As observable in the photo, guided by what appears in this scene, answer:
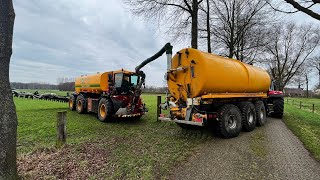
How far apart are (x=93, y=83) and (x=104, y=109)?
212 centimetres

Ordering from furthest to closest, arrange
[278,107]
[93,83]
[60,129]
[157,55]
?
1. [278,107]
2. [93,83]
3. [157,55]
4. [60,129]

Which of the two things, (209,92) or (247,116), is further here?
(247,116)

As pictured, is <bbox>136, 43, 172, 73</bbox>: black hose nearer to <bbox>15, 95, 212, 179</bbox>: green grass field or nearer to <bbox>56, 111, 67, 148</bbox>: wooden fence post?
<bbox>15, 95, 212, 179</bbox>: green grass field

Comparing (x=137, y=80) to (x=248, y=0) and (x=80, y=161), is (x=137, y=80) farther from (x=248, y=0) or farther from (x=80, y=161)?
(x=248, y=0)

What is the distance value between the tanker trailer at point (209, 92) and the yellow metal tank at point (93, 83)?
479 cm

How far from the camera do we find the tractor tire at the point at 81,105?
15809 millimetres

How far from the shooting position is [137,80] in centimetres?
1324

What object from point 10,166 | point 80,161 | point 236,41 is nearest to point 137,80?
point 80,161

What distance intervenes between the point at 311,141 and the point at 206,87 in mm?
3897

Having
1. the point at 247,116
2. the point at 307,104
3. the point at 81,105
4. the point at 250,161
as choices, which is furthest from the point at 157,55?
the point at 307,104

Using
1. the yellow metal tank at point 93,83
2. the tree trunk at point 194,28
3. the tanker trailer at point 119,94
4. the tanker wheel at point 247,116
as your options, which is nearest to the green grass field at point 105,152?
the tanker wheel at point 247,116

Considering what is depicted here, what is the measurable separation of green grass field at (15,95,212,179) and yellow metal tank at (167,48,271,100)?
1.67 m

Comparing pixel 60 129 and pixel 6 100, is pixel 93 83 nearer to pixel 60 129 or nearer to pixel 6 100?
pixel 60 129

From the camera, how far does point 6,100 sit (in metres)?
4.50
